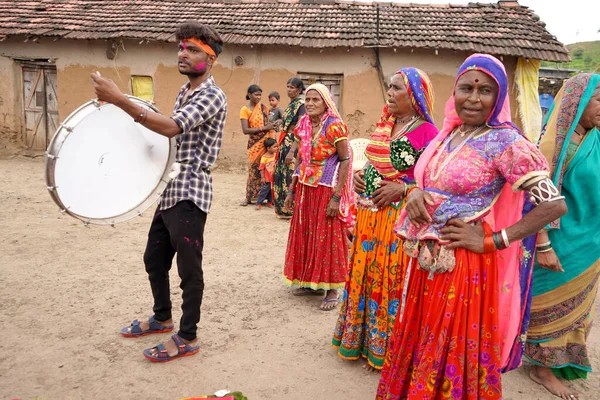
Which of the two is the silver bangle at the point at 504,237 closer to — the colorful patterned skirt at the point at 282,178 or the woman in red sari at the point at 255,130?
the colorful patterned skirt at the point at 282,178

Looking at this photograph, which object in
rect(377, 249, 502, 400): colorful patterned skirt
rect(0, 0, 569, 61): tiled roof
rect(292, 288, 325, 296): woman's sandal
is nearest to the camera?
rect(377, 249, 502, 400): colorful patterned skirt

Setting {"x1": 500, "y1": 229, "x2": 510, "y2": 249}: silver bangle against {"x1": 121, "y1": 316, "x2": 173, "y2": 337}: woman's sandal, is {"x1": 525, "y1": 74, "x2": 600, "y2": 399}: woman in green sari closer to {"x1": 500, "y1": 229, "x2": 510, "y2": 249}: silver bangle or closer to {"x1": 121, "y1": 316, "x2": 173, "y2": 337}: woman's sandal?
{"x1": 500, "y1": 229, "x2": 510, "y2": 249}: silver bangle

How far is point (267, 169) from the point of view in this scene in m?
8.03

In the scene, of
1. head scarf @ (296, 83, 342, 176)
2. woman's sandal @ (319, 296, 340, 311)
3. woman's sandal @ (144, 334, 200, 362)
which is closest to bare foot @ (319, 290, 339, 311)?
woman's sandal @ (319, 296, 340, 311)

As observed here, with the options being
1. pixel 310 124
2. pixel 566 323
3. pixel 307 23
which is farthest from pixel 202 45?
pixel 307 23

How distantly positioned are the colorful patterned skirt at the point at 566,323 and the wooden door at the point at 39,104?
41.6 ft

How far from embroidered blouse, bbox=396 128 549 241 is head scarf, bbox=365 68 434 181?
83cm

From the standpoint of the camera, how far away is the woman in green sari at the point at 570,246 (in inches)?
114

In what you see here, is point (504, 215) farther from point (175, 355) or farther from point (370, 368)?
point (175, 355)

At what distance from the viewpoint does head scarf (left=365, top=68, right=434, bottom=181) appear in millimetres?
2926

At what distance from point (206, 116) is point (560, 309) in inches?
102

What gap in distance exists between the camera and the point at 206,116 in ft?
9.19

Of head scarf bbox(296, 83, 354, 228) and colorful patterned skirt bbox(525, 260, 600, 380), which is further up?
head scarf bbox(296, 83, 354, 228)

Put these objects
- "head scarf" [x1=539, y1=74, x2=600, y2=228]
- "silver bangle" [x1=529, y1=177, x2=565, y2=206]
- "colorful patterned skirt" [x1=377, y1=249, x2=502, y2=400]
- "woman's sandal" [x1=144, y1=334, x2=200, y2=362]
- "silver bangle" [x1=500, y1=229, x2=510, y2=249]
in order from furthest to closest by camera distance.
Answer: "woman's sandal" [x1=144, y1=334, x2=200, y2=362], "head scarf" [x1=539, y1=74, x2=600, y2=228], "colorful patterned skirt" [x1=377, y1=249, x2=502, y2=400], "silver bangle" [x1=500, y1=229, x2=510, y2=249], "silver bangle" [x1=529, y1=177, x2=565, y2=206]
